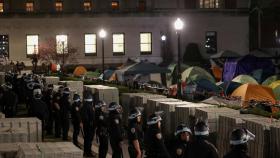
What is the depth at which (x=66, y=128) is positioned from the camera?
19688 mm

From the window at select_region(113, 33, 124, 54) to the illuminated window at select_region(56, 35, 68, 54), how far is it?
188 inches

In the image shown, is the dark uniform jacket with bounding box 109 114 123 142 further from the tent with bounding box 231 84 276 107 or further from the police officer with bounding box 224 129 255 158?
the tent with bounding box 231 84 276 107

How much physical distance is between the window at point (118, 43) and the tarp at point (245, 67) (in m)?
15.7

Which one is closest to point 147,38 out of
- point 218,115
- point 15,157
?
point 218,115

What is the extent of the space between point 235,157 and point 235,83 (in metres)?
25.6

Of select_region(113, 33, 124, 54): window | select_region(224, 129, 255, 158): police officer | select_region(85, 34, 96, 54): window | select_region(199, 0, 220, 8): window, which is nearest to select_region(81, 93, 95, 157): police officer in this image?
select_region(224, 129, 255, 158): police officer

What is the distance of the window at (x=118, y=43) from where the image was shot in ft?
195

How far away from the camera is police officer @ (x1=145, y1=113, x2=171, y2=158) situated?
12.1m

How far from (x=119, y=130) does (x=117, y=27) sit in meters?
45.6

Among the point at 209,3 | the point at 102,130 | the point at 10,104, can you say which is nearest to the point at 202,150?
the point at 102,130

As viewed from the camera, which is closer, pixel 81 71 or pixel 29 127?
pixel 29 127

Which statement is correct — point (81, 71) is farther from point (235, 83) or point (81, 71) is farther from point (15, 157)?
point (15, 157)

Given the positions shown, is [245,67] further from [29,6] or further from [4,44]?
[29,6]

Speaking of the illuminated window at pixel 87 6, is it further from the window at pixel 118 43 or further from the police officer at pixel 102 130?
the police officer at pixel 102 130
